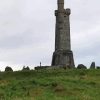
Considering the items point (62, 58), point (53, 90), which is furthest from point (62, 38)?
point (53, 90)

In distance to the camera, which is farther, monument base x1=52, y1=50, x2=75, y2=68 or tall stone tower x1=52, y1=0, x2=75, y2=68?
tall stone tower x1=52, y1=0, x2=75, y2=68

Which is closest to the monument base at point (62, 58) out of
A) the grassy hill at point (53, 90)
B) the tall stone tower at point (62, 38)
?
the tall stone tower at point (62, 38)

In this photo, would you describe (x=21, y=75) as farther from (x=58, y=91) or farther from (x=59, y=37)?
(x=59, y=37)

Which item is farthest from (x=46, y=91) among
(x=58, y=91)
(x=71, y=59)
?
(x=71, y=59)

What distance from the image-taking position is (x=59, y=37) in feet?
284

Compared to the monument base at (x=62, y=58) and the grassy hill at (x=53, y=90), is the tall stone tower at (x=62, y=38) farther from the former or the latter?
the grassy hill at (x=53, y=90)

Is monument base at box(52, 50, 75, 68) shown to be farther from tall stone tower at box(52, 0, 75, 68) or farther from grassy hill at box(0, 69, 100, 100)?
grassy hill at box(0, 69, 100, 100)

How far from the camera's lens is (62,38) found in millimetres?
86875

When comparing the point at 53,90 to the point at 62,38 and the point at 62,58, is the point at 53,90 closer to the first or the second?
the point at 62,58

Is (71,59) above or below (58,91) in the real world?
above

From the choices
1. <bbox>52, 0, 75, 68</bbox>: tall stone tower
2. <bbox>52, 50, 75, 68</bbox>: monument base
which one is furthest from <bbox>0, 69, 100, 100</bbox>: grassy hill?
<bbox>52, 0, 75, 68</bbox>: tall stone tower

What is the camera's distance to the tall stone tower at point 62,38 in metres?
84.6

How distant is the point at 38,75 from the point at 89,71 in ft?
19.6

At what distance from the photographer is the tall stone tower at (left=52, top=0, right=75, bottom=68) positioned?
84625 millimetres
